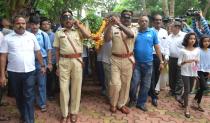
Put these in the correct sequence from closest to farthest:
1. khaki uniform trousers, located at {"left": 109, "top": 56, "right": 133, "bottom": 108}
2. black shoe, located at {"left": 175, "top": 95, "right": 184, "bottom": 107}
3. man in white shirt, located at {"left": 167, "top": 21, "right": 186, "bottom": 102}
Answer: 1. khaki uniform trousers, located at {"left": 109, "top": 56, "right": 133, "bottom": 108}
2. black shoe, located at {"left": 175, "top": 95, "right": 184, "bottom": 107}
3. man in white shirt, located at {"left": 167, "top": 21, "right": 186, "bottom": 102}

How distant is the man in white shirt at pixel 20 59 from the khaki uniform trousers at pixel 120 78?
1.69 metres

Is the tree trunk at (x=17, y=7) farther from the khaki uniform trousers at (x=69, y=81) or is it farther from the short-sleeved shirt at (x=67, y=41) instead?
the khaki uniform trousers at (x=69, y=81)

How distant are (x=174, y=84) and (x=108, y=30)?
8.24ft

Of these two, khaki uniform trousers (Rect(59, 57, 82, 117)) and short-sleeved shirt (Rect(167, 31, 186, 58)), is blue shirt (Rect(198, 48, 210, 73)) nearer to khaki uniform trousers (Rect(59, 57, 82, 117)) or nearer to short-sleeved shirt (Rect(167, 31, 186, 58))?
short-sleeved shirt (Rect(167, 31, 186, 58))

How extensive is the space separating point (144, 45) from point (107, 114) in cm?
162

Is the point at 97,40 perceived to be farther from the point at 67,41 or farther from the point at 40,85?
the point at 40,85

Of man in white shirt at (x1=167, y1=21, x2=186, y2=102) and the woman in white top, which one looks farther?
man in white shirt at (x1=167, y1=21, x2=186, y2=102)

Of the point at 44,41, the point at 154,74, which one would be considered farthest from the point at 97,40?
the point at 154,74

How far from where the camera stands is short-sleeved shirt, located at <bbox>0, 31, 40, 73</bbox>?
17.0 ft

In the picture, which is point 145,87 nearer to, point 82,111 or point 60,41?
point 82,111

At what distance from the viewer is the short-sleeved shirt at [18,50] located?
204 inches

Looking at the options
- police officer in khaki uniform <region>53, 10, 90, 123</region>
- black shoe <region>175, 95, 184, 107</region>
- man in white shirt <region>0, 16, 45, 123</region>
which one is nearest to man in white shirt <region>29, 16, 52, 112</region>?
police officer in khaki uniform <region>53, 10, 90, 123</region>

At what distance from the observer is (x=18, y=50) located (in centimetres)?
518

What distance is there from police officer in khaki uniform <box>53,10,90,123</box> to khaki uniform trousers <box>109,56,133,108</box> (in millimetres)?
812
